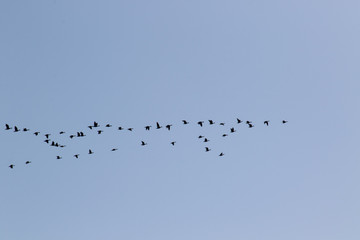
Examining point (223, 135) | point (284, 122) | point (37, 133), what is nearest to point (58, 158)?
point (37, 133)

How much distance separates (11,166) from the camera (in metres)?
78.1

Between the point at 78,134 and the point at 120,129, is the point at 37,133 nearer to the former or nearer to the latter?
the point at 78,134

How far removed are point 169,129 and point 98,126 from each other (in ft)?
31.0

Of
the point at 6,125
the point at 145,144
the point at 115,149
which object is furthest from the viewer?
the point at 115,149

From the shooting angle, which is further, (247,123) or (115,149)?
(115,149)

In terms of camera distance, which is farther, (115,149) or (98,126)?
(115,149)

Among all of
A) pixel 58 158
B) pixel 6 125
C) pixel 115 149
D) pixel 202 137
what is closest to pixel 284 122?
pixel 202 137

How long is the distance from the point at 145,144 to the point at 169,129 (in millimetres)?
4667

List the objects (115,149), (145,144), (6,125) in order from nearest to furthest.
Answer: (6,125) → (145,144) → (115,149)

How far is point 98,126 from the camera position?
75.7m

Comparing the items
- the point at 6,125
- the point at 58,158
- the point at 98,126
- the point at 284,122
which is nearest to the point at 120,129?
the point at 98,126

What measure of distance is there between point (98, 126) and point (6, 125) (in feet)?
38.7

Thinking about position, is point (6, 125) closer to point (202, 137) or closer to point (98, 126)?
point (98, 126)

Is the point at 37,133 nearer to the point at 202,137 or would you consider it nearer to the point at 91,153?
the point at 91,153
